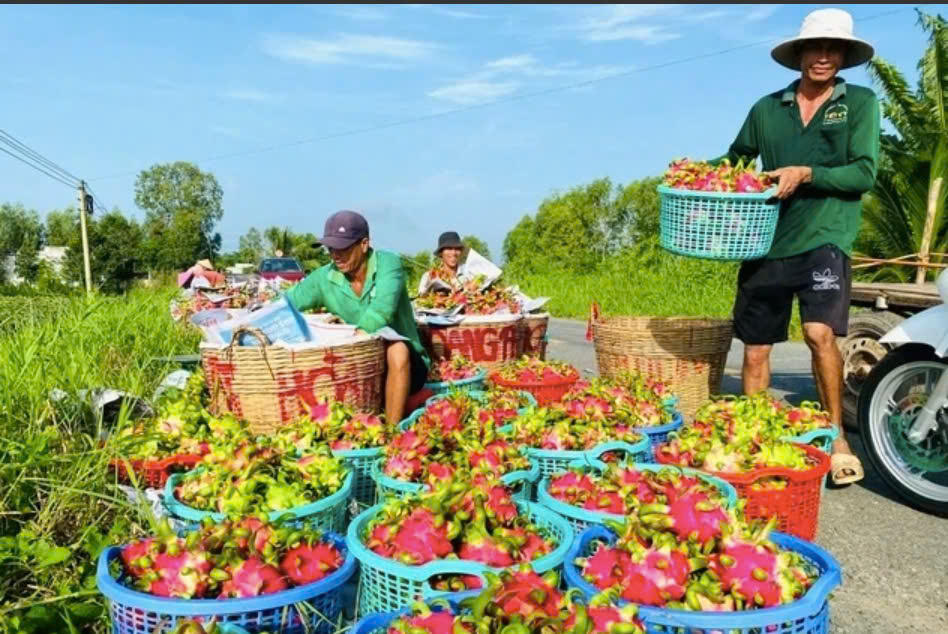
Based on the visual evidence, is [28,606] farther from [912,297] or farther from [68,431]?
[912,297]

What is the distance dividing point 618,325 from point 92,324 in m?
3.75

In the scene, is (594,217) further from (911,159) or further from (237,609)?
(237,609)

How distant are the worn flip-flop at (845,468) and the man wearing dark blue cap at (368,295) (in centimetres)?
235

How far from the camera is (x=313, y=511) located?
243 cm

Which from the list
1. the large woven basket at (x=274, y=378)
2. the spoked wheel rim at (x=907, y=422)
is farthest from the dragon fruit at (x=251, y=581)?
the spoked wheel rim at (x=907, y=422)

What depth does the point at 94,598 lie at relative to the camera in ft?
8.18

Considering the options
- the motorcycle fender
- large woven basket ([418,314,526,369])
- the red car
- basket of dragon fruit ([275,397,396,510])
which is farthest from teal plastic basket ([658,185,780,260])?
the red car

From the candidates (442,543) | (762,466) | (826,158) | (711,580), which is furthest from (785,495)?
(826,158)

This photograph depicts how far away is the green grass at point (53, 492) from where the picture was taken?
242cm

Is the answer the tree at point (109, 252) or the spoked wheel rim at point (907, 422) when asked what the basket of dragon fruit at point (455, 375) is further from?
the tree at point (109, 252)

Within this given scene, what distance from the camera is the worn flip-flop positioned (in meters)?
4.02

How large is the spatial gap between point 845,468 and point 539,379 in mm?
1869

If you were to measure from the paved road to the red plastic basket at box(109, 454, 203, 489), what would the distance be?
2.49 meters

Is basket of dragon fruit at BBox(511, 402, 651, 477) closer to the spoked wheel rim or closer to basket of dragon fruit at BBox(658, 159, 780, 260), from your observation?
basket of dragon fruit at BBox(658, 159, 780, 260)
